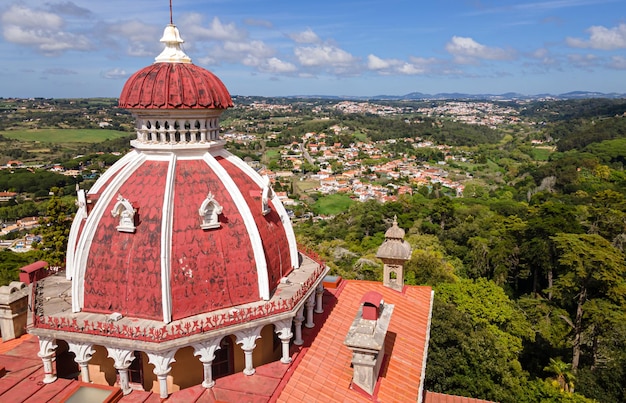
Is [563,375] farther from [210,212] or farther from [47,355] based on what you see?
[47,355]

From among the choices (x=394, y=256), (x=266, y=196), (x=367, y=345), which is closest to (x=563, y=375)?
(x=394, y=256)

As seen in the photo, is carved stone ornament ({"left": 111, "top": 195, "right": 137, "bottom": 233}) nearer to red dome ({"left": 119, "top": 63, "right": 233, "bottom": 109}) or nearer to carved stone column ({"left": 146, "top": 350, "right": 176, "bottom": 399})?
red dome ({"left": 119, "top": 63, "right": 233, "bottom": 109})

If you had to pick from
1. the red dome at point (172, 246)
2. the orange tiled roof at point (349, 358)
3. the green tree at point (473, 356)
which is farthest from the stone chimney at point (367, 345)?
the green tree at point (473, 356)

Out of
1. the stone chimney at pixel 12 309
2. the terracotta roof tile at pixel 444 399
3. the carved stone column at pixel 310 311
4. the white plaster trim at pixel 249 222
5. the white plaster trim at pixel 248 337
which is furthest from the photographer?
the terracotta roof tile at pixel 444 399

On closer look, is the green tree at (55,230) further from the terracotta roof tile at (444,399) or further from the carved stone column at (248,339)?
the terracotta roof tile at (444,399)

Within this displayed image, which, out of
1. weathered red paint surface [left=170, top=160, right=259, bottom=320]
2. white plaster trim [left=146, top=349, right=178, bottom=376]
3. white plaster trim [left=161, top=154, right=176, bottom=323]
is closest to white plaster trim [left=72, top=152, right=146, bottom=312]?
white plaster trim [left=161, top=154, right=176, bottom=323]

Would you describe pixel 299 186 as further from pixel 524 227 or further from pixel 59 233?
pixel 59 233

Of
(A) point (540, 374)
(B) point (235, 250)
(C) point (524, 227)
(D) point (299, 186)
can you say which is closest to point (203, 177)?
(B) point (235, 250)
